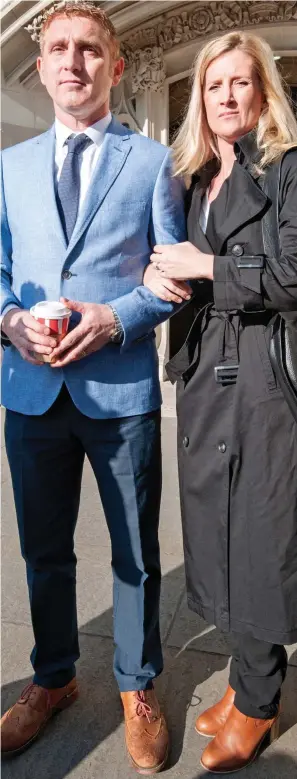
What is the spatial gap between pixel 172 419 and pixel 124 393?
390 centimetres

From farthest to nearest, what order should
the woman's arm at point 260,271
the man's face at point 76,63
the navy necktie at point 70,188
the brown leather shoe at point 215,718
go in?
the brown leather shoe at point 215,718, the navy necktie at point 70,188, the man's face at point 76,63, the woman's arm at point 260,271

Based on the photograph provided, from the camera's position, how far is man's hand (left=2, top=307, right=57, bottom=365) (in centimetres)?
186

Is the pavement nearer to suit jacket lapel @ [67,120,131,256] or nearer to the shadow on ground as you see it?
the shadow on ground

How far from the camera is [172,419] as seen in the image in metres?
5.96

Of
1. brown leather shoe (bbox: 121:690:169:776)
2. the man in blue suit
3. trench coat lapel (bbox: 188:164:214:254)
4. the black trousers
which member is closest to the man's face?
the man in blue suit

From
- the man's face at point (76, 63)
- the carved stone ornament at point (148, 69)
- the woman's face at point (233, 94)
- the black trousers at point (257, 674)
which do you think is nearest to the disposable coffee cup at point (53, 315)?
the man's face at point (76, 63)

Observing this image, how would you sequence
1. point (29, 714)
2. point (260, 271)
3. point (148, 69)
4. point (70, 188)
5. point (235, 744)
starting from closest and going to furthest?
point (260, 271) < point (70, 188) < point (235, 744) < point (29, 714) < point (148, 69)

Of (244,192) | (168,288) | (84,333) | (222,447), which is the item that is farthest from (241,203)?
(222,447)

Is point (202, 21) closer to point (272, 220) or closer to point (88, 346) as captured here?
point (272, 220)

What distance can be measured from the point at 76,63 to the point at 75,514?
1.39 meters

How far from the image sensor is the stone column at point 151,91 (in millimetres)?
7098

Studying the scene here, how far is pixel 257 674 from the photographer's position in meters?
2.06

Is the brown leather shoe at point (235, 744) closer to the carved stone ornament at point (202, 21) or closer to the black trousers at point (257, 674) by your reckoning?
the black trousers at point (257, 674)

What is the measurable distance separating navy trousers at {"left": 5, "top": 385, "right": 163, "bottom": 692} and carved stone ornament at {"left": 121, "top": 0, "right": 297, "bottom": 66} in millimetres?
5933
